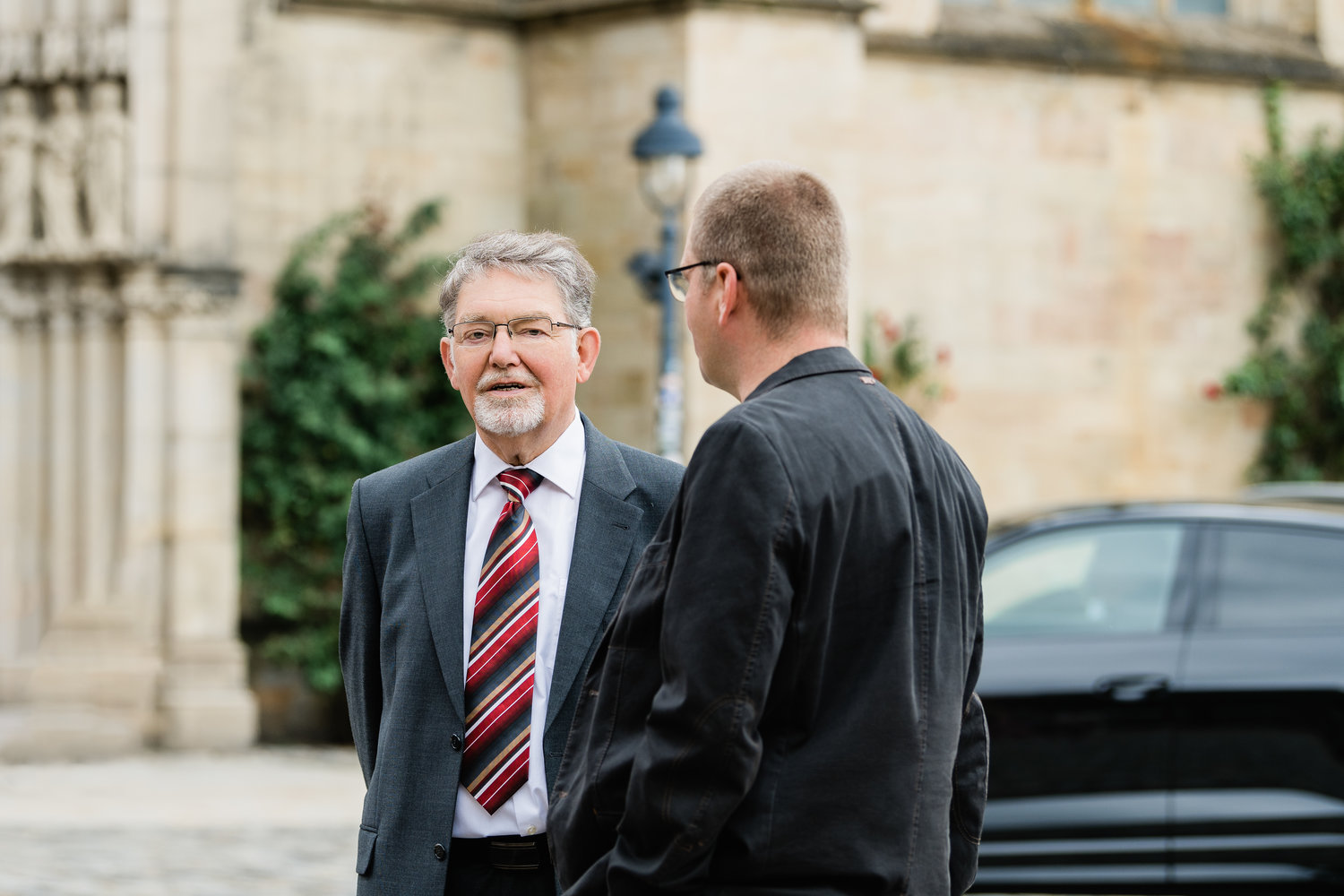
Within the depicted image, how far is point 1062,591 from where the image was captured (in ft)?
20.9

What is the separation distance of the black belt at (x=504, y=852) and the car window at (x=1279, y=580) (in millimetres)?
3951

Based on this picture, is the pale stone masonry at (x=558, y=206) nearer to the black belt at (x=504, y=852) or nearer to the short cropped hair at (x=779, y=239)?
the black belt at (x=504, y=852)

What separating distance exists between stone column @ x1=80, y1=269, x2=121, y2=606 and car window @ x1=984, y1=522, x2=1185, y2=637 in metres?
5.75

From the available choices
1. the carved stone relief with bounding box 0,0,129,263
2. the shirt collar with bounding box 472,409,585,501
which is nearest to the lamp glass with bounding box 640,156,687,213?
the carved stone relief with bounding box 0,0,129,263

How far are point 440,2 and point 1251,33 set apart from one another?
21.2 ft

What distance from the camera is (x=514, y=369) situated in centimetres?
295

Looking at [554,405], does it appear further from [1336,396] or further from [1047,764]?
[1336,396]

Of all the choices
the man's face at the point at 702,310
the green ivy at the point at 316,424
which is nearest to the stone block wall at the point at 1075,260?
the green ivy at the point at 316,424

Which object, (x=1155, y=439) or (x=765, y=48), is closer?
(x=765, y=48)

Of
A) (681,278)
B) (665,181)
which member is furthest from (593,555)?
(665,181)

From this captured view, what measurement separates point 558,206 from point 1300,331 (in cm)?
587

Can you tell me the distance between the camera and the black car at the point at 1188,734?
5848 mm

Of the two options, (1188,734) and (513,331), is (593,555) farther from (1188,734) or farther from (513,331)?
(1188,734)

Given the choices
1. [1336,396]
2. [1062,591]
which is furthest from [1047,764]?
[1336,396]
